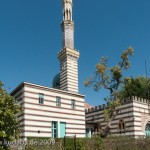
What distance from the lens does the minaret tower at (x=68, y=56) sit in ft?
172

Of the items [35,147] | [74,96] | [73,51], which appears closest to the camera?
[35,147]

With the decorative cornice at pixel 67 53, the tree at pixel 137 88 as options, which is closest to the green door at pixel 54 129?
the tree at pixel 137 88

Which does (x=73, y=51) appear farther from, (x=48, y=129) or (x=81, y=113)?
(x=48, y=129)

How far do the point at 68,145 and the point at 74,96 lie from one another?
451 inches

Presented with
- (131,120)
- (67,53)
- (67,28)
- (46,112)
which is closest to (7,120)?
(46,112)

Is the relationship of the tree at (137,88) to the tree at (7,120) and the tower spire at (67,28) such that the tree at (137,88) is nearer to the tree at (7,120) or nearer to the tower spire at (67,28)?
the tower spire at (67,28)

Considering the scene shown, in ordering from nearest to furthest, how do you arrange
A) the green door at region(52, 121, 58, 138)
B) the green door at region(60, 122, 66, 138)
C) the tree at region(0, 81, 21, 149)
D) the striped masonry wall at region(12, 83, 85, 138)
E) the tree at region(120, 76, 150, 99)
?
the tree at region(0, 81, 21, 149), the striped masonry wall at region(12, 83, 85, 138), the green door at region(52, 121, 58, 138), the green door at region(60, 122, 66, 138), the tree at region(120, 76, 150, 99)

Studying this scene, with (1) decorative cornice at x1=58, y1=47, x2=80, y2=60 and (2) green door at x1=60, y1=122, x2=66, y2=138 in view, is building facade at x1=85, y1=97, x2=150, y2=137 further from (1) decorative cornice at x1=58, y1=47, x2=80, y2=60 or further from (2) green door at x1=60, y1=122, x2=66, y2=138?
(1) decorative cornice at x1=58, y1=47, x2=80, y2=60

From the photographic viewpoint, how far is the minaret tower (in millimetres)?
52469

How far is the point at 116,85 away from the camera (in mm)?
30094

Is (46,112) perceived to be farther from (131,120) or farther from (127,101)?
(127,101)

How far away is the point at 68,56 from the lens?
5453 centimetres

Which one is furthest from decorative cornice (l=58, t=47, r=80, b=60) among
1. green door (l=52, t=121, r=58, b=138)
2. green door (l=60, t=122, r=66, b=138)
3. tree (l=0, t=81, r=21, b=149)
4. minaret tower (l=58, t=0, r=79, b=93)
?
tree (l=0, t=81, r=21, b=149)

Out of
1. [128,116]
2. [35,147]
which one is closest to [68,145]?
[35,147]
